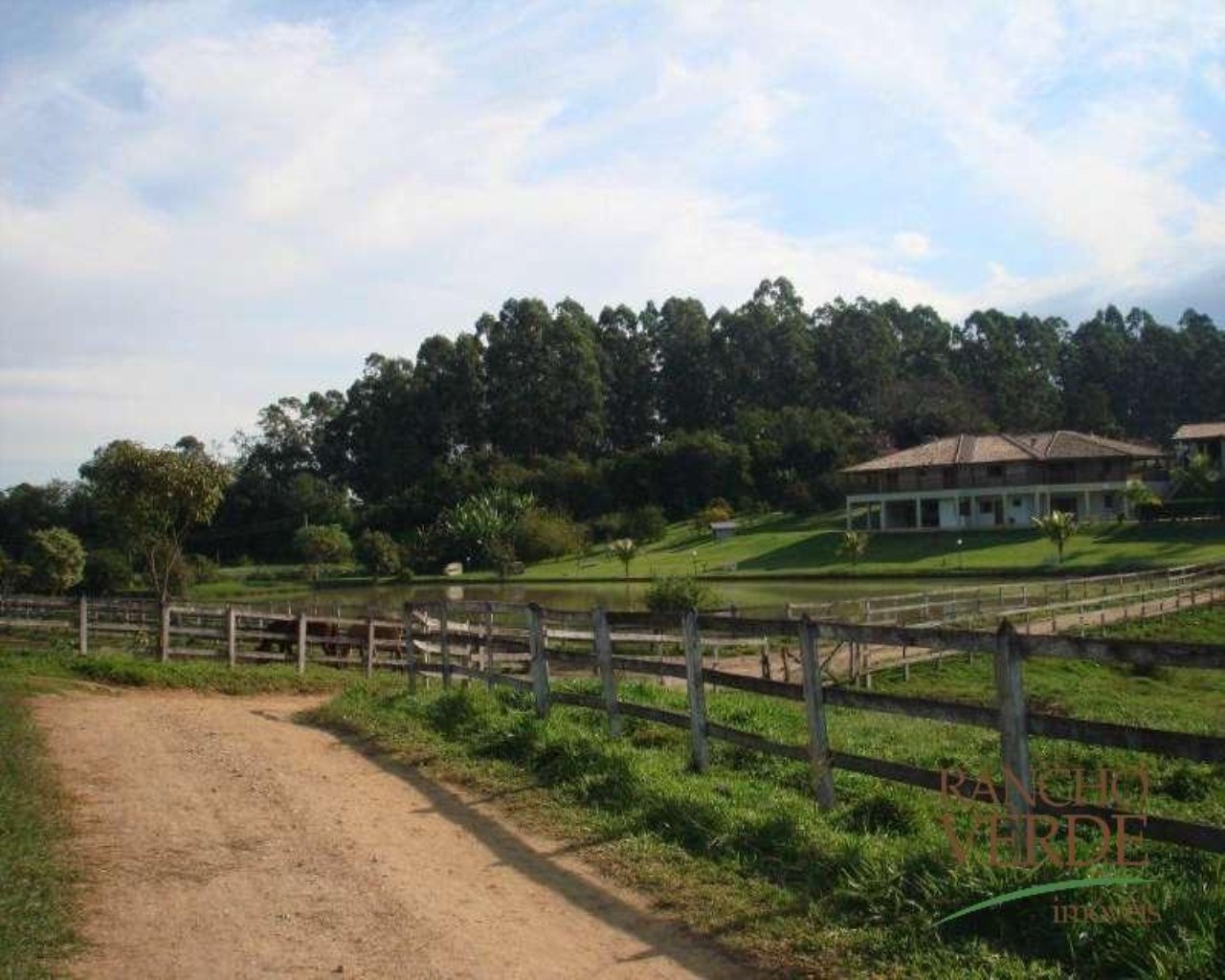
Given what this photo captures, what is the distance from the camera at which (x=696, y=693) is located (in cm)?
879

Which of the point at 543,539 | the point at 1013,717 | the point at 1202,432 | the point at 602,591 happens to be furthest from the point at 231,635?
the point at 1202,432

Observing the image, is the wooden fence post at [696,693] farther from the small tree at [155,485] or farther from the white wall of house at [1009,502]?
the white wall of house at [1009,502]

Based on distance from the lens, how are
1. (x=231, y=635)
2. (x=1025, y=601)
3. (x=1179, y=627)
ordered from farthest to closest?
(x=1179, y=627)
(x=1025, y=601)
(x=231, y=635)

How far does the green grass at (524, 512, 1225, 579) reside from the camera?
51969 millimetres

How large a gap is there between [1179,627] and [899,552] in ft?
105

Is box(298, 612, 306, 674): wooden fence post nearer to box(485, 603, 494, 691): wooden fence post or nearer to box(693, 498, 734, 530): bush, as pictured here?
box(485, 603, 494, 691): wooden fence post

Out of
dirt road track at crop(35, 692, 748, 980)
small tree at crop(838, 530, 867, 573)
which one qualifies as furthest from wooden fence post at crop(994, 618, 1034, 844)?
small tree at crop(838, 530, 867, 573)

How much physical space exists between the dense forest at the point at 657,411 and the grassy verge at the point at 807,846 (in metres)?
69.9

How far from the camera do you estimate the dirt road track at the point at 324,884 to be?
529 centimetres

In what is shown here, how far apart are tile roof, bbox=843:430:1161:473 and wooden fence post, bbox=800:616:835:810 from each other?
66.4m

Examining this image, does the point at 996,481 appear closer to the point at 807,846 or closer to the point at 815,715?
the point at 815,715

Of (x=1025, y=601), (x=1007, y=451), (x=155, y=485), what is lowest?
(x=1025, y=601)

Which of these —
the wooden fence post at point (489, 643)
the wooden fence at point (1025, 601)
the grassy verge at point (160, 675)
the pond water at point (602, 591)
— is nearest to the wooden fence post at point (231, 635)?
the grassy verge at point (160, 675)

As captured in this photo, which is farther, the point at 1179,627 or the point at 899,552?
the point at 899,552
